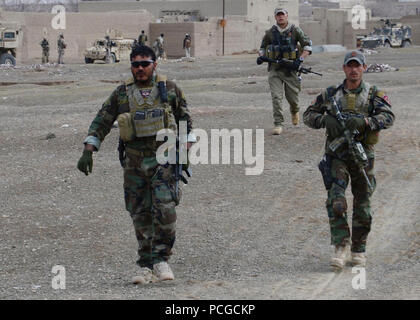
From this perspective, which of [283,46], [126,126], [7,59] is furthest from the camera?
[7,59]

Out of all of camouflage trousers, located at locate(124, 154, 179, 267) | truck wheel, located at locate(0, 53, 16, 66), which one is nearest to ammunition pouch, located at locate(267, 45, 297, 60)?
camouflage trousers, located at locate(124, 154, 179, 267)

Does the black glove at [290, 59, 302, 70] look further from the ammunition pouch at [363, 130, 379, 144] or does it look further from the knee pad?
the knee pad

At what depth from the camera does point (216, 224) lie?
8.03 metres

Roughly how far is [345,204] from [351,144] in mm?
438

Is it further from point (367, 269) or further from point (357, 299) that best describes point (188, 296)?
point (367, 269)

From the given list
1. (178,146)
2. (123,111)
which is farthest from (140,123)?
(178,146)

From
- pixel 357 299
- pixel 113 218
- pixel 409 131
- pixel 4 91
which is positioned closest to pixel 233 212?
pixel 113 218

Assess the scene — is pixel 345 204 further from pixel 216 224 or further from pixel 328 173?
pixel 216 224

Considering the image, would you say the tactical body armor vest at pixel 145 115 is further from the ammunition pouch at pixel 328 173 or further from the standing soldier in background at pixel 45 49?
the standing soldier in background at pixel 45 49

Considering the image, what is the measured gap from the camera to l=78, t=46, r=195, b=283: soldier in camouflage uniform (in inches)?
236

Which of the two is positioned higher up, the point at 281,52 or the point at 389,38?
the point at 281,52

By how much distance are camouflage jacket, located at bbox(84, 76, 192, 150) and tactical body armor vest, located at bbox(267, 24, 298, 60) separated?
524 cm

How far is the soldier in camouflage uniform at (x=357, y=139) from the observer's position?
20.5 feet
